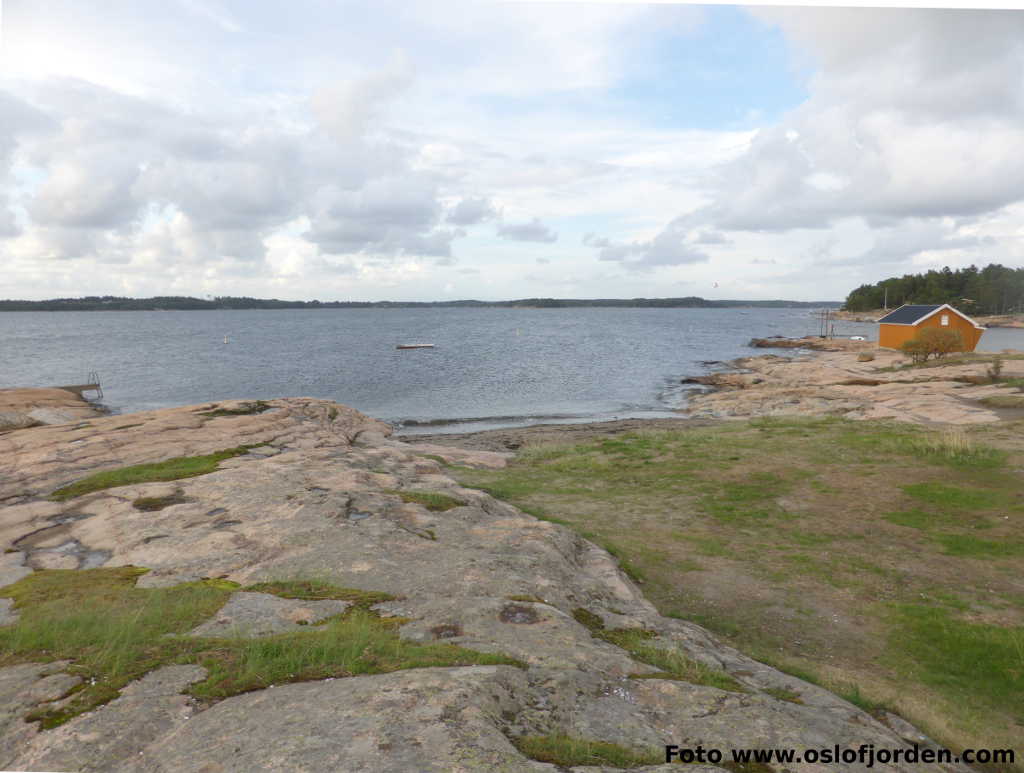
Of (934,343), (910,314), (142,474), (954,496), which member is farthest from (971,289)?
(142,474)

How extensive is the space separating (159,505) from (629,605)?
9499 millimetres

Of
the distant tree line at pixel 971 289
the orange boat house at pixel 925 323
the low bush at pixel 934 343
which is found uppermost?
the distant tree line at pixel 971 289

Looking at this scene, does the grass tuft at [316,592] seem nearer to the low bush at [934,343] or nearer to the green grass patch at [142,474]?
the green grass patch at [142,474]

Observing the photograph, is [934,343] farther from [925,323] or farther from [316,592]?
[316,592]

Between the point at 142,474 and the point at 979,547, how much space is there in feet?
63.4

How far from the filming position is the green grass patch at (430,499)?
12852 mm

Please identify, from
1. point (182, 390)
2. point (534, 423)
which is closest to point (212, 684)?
point (534, 423)

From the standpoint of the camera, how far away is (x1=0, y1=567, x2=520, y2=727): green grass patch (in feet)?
16.8

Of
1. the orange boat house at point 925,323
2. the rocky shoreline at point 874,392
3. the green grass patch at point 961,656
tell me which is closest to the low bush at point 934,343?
the rocky shoreline at point 874,392

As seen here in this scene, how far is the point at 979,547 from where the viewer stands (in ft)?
40.3

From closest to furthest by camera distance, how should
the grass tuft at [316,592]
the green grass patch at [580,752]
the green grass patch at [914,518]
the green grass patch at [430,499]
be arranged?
the green grass patch at [580,752] < the grass tuft at [316,592] < the green grass patch at [430,499] < the green grass patch at [914,518]

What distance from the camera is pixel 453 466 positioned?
71.2 feet

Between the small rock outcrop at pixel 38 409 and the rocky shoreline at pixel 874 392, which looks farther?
the small rock outcrop at pixel 38 409

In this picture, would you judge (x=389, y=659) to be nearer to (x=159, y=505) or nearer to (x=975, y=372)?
(x=159, y=505)
